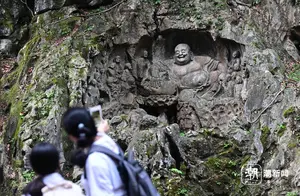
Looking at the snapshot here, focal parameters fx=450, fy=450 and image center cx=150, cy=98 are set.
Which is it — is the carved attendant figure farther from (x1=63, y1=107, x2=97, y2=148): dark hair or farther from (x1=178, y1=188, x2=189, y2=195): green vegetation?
(x1=63, y1=107, x2=97, y2=148): dark hair

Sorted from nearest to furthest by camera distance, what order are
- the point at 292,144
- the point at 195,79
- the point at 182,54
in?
the point at 292,144 < the point at 195,79 < the point at 182,54

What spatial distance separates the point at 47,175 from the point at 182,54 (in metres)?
8.61

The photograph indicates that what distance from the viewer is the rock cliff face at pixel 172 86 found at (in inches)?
324

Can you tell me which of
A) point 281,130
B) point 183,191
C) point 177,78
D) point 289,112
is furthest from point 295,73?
point 183,191

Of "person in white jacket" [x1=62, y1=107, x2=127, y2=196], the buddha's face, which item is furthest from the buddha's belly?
"person in white jacket" [x1=62, y1=107, x2=127, y2=196]

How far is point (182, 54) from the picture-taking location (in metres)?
10.9

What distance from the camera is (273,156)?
8.01 m

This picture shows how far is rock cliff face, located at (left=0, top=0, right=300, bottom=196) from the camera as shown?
8.24m

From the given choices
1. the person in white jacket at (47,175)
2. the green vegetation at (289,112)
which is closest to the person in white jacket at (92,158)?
the person in white jacket at (47,175)

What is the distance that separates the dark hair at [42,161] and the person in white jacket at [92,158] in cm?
12

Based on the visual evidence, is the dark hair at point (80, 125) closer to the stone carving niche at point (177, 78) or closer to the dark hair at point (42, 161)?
the dark hair at point (42, 161)

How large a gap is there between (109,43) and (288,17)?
440 centimetres

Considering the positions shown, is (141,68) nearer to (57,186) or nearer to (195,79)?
(195,79)

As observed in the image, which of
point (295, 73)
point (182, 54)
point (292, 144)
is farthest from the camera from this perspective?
point (182, 54)
